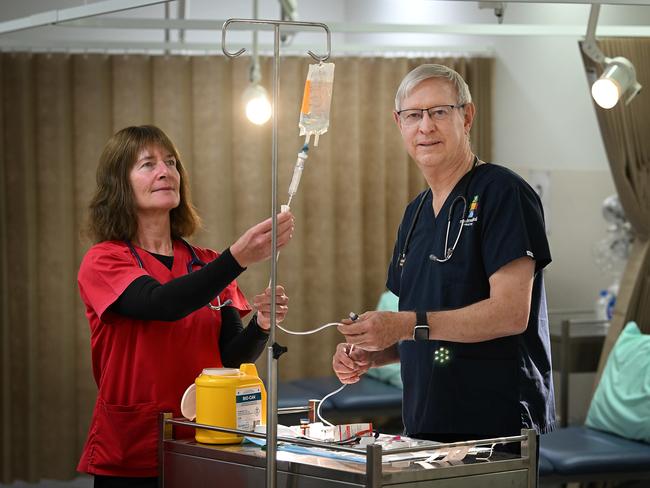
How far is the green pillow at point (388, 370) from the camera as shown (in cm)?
495

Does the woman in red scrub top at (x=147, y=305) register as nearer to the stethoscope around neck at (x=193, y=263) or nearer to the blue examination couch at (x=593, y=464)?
the stethoscope around neck at (x=193, y=263)

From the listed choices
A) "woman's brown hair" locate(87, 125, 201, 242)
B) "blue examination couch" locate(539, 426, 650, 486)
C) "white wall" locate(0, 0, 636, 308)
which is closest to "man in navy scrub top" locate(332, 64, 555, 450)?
"woman's brown hair" locate(87, 125, 201, 242)

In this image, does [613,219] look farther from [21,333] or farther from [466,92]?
[21,333]

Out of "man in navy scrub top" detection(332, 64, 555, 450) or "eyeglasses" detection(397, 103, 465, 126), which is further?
"eyeglasses" detection(397, 103, 465, 126)

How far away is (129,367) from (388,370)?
2.85 metres

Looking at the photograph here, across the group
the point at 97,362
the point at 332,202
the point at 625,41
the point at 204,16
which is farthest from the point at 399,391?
the point at 204,16

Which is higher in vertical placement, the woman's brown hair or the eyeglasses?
the eyeglasses

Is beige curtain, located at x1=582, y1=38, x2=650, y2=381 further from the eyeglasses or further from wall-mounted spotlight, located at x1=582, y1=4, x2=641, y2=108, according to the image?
the eyeglasses

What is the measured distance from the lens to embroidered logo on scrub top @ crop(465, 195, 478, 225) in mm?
2123

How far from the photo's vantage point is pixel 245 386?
80.9 inches

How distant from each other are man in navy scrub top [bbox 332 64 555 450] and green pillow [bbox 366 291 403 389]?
2676mm

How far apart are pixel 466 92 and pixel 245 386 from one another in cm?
82

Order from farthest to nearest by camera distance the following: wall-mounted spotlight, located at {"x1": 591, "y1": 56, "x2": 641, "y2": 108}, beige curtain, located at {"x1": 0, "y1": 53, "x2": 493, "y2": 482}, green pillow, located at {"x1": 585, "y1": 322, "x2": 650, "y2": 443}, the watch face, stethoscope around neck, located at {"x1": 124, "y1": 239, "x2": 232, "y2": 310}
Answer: beige curtain, located at {"x1": 0, "y1": 53, "x2": 493, "y2": 482}, green pillow, located at {"x1": 585, "y1": 322, "x2": 650, "y2": 443}, wall-mounted spotlight, located at {"x1": 591, "y1": 56, "x2": 641, "y2": 108}, stethoscope around neck, located at {"x1": 124, "y1": 239, "x2": 232, "y2": 310}, the watch face

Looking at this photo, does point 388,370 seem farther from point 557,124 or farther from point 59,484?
point 59,484
